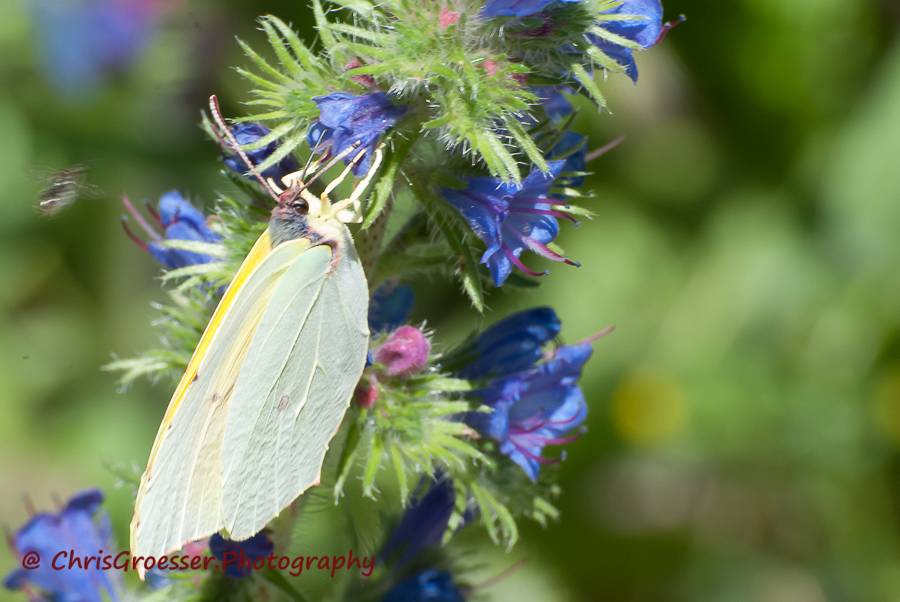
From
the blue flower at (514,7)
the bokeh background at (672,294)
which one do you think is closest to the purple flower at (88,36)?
the bokeh background at (672,294)

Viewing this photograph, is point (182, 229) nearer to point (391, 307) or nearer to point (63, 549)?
point (391, 307)

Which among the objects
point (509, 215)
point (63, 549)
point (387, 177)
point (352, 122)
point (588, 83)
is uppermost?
point (588, 83)

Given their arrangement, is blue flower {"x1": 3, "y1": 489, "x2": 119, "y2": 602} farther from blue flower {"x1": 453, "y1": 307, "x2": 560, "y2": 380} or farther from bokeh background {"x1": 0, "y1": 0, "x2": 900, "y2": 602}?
bokeh background {"x1": 0, "y1": 0, "x2": 900, "y2": 602}


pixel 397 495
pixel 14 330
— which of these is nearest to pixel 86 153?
pixel 14 330

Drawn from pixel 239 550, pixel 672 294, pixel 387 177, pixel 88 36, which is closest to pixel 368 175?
pixel 387 177

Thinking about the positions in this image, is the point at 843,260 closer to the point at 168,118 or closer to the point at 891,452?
the point at 891,452
